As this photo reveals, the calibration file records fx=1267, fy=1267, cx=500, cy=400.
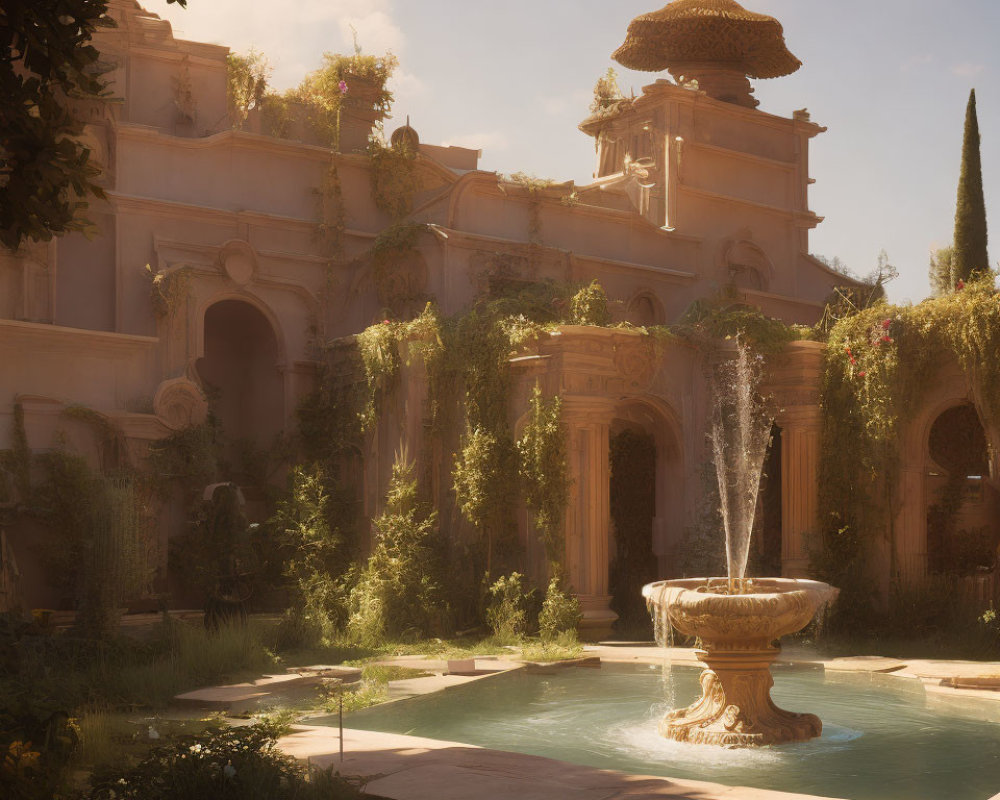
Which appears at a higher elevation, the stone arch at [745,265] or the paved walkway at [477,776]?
the stone arch at [745,265]

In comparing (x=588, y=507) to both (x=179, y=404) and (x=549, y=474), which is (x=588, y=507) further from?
(x=179, y=404)

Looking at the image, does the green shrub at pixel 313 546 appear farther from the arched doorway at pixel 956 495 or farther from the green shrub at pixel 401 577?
the arched doorway at pixel 956 495

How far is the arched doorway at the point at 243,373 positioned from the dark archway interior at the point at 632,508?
19.4ft

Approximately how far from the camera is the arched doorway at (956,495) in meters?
20.2

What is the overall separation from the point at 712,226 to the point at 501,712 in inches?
677

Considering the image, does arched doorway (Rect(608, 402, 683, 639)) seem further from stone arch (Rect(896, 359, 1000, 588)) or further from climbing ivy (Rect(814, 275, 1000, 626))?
stone arch (Rect(896, 359, 1000, 588))

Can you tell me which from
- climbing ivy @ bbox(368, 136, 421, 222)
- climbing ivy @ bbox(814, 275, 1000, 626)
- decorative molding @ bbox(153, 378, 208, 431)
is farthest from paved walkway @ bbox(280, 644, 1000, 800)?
climbing ivy @ bbox(368, 136, 421, 222)

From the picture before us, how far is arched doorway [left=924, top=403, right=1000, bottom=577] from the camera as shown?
20.2 meters

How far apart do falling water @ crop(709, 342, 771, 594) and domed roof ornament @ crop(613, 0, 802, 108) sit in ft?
36.9

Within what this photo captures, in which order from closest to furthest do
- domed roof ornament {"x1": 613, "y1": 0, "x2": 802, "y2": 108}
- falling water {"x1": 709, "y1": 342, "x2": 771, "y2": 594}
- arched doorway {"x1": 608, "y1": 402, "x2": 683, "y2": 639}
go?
falling water {"x1": 709, "y1": 342, "x2": 771, "y2": 594} → arched doorway {"x1": 608, "y1": 402, "x2": 683, "y2": 639} → domed roof ornament {"x1": 613, "y1": 0, "x2": 802, "y2": 108}

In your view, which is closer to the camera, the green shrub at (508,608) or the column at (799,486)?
the green shrub at (508,608)

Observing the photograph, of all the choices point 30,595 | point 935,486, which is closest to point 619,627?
point 935,486

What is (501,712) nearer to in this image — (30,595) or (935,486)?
(30,595)

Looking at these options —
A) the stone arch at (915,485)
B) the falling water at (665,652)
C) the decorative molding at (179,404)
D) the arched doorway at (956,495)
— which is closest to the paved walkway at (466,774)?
the falling water at (665,652)
